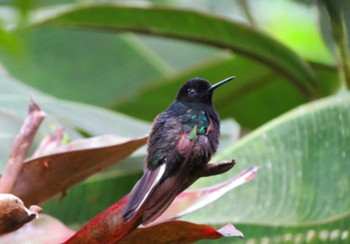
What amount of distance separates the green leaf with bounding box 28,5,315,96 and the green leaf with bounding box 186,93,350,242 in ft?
0.99

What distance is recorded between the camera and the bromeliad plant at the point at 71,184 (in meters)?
0.94

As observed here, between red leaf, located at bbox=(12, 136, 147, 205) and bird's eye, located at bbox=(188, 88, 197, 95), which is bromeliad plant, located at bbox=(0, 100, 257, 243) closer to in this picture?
red leaf, located at bbox=(12, 136, 147, 205)

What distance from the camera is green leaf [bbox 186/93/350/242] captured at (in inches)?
48.2

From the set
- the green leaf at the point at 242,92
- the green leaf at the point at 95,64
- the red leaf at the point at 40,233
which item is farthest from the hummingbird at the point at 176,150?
the green leaf at the point at 95,64

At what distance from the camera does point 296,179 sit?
1288 mm

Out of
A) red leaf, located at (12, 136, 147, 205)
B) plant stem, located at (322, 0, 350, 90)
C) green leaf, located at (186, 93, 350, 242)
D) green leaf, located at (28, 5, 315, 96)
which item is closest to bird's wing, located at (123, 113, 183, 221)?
red leaf, located at (12, 136, 147, 205)

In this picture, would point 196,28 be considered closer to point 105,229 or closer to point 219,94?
point 219,94

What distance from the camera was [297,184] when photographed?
128cm

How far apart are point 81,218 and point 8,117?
0.22 m

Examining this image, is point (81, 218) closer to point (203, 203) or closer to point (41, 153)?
point (41, 153)

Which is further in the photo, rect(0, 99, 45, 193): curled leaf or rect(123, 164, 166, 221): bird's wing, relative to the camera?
rect(0, 99, 45, 193): curled leaf

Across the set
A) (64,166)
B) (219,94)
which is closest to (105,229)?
(64,166)

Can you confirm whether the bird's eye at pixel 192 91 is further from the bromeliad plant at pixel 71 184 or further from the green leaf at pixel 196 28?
the green leaf at pixel 196 28

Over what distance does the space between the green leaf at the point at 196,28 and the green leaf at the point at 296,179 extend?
0.99 ft
